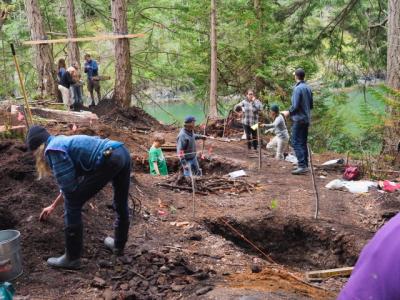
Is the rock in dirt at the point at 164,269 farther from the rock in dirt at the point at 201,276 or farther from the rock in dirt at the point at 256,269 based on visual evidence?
the rock in dirt at the point at 256,269

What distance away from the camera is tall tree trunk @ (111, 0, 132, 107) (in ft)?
49.9

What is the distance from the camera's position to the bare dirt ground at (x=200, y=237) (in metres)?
4.85

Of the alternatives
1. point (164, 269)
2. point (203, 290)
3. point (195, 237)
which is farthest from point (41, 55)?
point (203, 290)

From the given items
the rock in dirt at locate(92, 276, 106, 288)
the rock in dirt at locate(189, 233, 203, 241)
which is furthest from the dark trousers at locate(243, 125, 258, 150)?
the rock in dirt at locate(92, 276, 106, 288)

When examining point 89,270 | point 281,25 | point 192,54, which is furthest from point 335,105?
point 89,270

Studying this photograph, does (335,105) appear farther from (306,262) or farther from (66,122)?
(306,262)

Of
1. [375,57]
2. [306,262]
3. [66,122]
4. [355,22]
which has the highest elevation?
[355,22]

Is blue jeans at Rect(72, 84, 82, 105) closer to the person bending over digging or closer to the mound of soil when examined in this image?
the mound of soil

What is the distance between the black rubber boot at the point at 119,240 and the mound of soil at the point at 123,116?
9348 millimetres

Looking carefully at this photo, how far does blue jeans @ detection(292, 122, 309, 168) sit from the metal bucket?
644 cm

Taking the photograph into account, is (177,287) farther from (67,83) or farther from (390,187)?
(67,83)

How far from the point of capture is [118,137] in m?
12.2

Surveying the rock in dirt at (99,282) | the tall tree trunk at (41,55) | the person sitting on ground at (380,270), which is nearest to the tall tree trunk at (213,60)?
the tall tree trunk at (41,55)

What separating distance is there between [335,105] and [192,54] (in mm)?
6851
